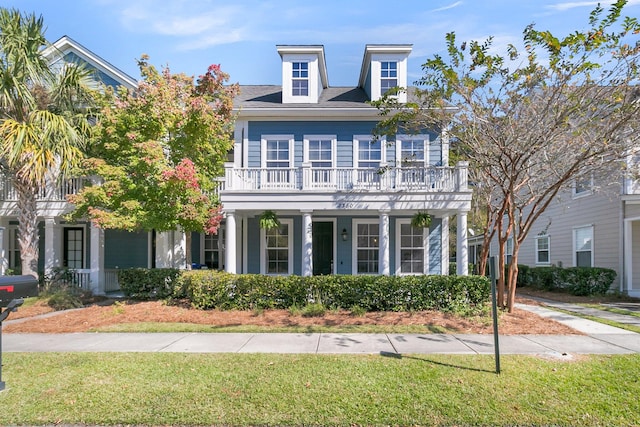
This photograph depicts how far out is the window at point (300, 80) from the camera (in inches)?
568

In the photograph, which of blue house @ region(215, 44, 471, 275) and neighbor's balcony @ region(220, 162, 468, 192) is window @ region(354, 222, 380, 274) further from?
neighbor's balcony @ region(220, 162, 468, 192)

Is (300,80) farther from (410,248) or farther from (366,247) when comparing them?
(410,248)

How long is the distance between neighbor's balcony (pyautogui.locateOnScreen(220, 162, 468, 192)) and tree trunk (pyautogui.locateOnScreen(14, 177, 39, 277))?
19.8 ft

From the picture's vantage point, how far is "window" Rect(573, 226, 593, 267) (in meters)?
15.3

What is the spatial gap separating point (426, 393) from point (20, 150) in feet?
37.8

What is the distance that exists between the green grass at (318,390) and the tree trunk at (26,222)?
685 cm

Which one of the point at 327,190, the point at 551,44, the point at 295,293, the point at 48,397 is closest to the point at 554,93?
the point at 551,44

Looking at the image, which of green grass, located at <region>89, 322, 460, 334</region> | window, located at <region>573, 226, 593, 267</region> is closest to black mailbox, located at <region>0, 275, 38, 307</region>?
green grass, located at <region>89, 322, 460, 334</region>

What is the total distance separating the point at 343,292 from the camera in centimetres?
984

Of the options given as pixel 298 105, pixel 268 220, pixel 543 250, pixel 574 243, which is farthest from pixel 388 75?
pixel 543 250

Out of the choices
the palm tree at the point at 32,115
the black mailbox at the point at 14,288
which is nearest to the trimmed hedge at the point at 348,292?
the black mailbox at the point at 14,288

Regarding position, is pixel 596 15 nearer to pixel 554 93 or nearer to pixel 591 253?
pixel 554 93

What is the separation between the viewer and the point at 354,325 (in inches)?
335

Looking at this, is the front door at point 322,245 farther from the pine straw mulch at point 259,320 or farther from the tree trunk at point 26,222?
the tree trunk at point 26,222
